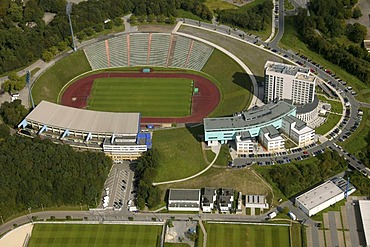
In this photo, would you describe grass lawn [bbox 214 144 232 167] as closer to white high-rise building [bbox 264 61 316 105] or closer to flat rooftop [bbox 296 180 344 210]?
flat rooftop [bbox 296 180 344 210]

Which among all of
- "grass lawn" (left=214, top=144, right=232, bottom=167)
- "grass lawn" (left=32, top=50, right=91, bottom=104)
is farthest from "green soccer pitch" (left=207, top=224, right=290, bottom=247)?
"grass lawn" (left=32, top=50, right=91, bottom=104)

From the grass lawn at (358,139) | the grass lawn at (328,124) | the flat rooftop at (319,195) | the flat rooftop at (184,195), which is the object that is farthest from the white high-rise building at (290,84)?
the flat rooftop at (184,195)

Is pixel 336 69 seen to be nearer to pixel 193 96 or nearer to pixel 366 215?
pixel 193 96

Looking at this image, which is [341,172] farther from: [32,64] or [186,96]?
[32,64]

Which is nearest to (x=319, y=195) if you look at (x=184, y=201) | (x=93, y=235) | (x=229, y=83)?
(x=184, y=201)

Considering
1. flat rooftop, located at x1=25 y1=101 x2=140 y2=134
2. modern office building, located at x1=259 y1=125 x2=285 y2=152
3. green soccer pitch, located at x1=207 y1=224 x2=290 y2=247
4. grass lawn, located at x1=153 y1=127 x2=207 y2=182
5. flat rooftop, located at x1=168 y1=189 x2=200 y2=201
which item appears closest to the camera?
green soccer pitch, located at x1=207 y1=224 x2=290 y2=247

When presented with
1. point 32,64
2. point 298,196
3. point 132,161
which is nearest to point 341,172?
point 298,196
